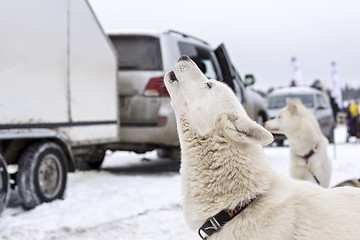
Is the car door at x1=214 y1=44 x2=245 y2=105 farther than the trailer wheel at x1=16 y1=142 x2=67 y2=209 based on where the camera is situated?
Yes

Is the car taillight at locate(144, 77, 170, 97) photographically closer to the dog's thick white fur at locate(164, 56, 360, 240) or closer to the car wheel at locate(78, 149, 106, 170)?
the car wheel at locate(78, 149, 106, 170)

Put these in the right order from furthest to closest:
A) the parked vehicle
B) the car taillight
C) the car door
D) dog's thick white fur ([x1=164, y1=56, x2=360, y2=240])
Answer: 1. the parked vehicle
2. the car door
3. the car taillight
4. dog's thick white fur ([x1=164, y1=56, x2=360, y2=240])

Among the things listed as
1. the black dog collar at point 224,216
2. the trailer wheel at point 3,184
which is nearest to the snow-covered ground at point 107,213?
the trailer wheel at point 3,184

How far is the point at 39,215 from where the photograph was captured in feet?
13.7

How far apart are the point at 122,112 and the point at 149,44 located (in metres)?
1.34

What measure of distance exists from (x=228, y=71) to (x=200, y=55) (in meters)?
0.89

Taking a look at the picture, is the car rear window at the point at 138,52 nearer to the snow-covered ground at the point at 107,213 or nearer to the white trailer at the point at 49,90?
the white trailer at the point at 49,90

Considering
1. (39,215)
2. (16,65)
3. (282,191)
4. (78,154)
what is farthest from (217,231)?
(78,154)

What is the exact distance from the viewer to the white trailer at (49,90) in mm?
4078

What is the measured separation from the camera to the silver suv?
6395 millimetres

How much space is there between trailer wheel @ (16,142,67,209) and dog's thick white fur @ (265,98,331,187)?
10.2ft

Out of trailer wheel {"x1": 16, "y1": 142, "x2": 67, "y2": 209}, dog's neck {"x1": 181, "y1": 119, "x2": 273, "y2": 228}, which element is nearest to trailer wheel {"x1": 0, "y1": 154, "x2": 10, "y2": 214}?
trailer wheel {"x1": 16, "y1": 142, "x2": 67, "y2": 209}

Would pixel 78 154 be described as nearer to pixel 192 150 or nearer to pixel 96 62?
pixel 96 62

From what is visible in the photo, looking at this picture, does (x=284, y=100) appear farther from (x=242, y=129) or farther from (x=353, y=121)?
(x=242, y=129)
